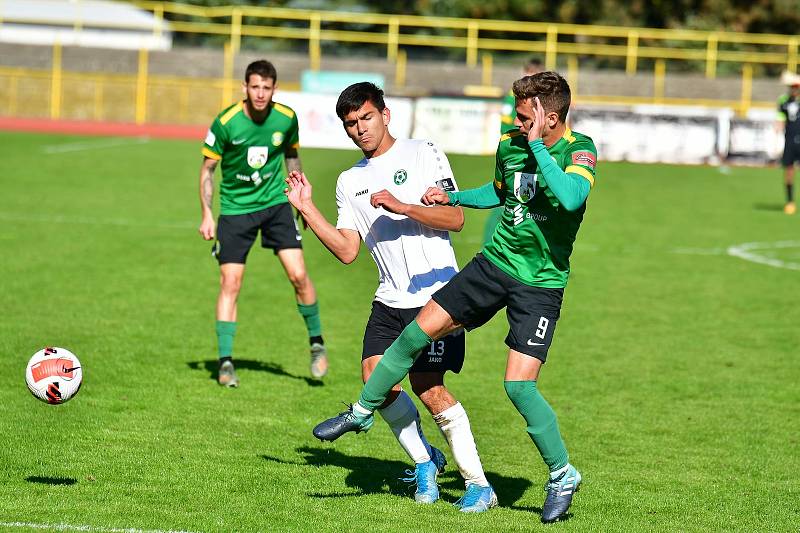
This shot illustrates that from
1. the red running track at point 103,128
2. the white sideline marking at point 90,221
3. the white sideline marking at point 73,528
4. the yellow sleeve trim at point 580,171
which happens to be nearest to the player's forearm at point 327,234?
the yellow sleeve trim at point 580,171

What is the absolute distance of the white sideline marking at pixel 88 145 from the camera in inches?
1211

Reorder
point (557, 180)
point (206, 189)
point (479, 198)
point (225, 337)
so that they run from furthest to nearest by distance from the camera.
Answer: point (206, 189) < point (225, 337) < point (479, 198) < point (557, 180)

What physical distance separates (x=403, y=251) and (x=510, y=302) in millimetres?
705

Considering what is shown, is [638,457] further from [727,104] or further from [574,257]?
[727,104]

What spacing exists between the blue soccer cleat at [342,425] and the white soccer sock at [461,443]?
1.38ft

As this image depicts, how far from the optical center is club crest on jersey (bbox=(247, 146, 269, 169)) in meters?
9.46

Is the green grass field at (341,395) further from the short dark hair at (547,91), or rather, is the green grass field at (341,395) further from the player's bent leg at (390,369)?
the short dark hair at (547,91)

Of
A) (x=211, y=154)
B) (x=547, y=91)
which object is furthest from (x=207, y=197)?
(x=547, y=91)

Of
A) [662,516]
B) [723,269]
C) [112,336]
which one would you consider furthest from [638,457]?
[723,269]

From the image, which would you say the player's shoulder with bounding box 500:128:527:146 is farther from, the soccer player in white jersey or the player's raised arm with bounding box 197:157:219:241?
the player's raised arm with bounding box 197:157:219:241

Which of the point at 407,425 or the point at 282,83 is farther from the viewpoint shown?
the point at 282,83

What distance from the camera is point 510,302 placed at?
6.02 m

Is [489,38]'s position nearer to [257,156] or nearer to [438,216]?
[257,156]

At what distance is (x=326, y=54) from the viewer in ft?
156
